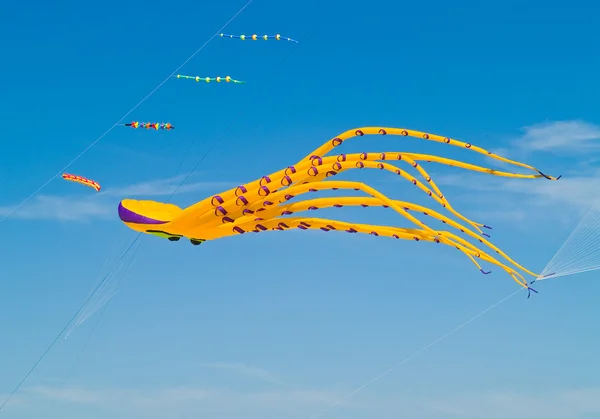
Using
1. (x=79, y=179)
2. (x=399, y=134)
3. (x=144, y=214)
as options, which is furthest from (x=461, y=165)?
(x=79, y=179)

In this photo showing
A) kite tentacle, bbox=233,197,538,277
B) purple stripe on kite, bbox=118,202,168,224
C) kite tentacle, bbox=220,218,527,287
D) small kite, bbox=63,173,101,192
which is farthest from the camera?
small kite, bbox=63,173,101,192

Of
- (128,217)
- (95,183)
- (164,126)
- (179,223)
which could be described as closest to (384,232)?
(179,223)

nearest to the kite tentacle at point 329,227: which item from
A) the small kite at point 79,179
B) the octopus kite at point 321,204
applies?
the octopus kite at point 321,204

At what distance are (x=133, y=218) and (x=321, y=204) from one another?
5.52 m

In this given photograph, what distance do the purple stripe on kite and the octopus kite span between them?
3 cm

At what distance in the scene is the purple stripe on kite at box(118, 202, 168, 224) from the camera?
20.1 metres

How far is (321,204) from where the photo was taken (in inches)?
707

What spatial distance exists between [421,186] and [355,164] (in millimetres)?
1537

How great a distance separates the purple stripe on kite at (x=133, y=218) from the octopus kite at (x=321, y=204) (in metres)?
0.03

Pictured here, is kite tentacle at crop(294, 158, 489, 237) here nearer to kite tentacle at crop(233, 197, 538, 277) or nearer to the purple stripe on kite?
kite tentacle at crop(233, 197, 538, 277)

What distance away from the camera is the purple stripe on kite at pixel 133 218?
20.1m

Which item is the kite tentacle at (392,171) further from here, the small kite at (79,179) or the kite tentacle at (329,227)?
the small kite at (79,179)

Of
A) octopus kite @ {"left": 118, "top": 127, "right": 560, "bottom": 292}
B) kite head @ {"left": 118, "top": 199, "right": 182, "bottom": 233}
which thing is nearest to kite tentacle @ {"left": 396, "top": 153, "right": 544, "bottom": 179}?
octopus kite @ {"left": 118, "top": 127, "right": 560, "bottom": 292}

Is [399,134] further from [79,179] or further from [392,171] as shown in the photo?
[79,179]
